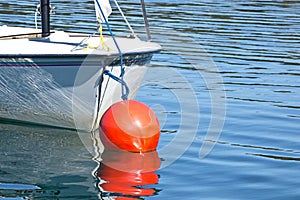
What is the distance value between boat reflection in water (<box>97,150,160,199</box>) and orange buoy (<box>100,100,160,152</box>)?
13 cm

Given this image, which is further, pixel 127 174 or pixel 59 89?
pixel 59 89

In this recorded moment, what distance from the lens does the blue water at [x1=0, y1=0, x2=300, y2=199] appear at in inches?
344

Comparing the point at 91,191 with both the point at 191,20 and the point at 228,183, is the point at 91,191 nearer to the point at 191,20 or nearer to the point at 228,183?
the point at 228,183

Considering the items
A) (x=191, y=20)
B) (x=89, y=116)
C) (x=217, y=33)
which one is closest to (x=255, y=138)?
(x=89, y=116)

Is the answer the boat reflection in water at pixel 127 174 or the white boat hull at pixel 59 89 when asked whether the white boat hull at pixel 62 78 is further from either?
the boat reflection in water at pixel 127 174

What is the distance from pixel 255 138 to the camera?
10930mm

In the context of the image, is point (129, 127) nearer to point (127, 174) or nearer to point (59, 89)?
point (127, 174)

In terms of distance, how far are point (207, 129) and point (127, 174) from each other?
2470mm

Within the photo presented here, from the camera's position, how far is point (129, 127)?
9586 millimetres

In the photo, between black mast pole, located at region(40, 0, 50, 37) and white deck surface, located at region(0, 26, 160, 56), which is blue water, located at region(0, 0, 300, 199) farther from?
black mast pole, located at region(40, 0, 50, 37)

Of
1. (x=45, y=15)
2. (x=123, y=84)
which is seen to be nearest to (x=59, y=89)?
(x=123, y=84)

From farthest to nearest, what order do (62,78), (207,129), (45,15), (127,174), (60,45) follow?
(45,15) → (207,129) → (60,45) → (62,78) → (127,174)

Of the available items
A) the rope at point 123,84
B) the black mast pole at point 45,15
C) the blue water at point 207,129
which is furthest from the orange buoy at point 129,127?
the black mast pole at point 45,15

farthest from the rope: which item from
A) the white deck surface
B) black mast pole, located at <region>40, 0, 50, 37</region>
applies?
black mast pole, located at <region>40, 0, 50, 37</region>
